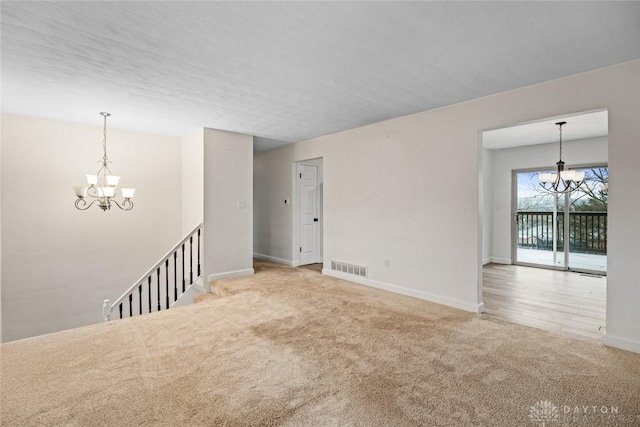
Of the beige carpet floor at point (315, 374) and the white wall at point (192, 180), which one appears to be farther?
the white wall at point (192, 180)

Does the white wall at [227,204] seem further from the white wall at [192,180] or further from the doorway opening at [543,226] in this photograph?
the doorway opening at [543,226]

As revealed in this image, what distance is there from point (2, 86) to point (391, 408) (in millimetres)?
4490

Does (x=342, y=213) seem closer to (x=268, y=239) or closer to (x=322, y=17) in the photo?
(x=268, y=239)

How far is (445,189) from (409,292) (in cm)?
146

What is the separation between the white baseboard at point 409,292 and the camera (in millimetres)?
3693

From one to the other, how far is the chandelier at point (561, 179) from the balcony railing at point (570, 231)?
1.82 feet

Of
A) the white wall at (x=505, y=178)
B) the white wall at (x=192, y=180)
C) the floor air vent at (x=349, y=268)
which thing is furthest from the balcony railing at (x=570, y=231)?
the white wall at (x=192, y=180)

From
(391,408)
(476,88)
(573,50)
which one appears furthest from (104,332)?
(573,50)

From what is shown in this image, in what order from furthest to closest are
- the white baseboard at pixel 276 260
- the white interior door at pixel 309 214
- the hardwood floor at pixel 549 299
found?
the white interior door at pixel 309 214, the white baseboard at pixel 276 260, the hardwood floor at pixel 549 299

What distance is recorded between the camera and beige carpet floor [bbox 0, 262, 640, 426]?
1.87m

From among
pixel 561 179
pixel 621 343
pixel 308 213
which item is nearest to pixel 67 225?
pixel 308 213

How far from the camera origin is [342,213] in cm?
523

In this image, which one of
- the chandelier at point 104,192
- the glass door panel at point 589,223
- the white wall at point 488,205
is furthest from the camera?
the white wall at point 488,205

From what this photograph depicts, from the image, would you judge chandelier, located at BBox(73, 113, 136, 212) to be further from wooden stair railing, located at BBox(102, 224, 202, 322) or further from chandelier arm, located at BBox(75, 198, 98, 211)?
wooden stair railing, located at BBox(102, 224, 202, 322)
